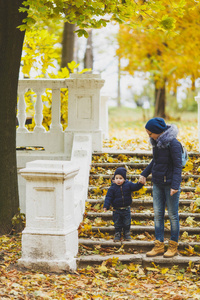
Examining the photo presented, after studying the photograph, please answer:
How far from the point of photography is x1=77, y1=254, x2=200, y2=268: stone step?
594cm

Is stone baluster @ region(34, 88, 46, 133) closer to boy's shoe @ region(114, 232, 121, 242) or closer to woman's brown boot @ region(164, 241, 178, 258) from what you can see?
boy's shoe @ region(114, 232, 121, 242)

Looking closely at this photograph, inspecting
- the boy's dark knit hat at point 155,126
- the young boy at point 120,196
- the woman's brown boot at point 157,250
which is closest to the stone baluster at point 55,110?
the young boy at point 120,196

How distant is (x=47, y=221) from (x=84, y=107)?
342 centimetres

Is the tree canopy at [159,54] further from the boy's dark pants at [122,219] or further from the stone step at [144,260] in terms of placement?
the stone step at [144,260]

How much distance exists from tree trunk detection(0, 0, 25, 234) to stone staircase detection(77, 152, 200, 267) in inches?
43.8

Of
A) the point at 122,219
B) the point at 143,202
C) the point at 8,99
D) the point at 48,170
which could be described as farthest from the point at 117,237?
the point at 8,99

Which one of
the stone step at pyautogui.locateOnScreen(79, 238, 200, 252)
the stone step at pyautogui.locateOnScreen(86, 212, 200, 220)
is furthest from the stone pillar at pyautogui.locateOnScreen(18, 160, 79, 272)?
the stone step at pyautogui.locateOnScreen(86, 212, 200, 220)

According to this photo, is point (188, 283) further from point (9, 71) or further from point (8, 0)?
point (8, 0)

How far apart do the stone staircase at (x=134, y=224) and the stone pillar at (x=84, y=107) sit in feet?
1.74

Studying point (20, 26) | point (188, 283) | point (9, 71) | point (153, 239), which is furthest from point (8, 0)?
point (188, 283)

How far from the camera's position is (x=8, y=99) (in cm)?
682

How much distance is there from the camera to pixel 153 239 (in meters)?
6.57

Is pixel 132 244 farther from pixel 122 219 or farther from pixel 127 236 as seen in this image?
pixel 122 219

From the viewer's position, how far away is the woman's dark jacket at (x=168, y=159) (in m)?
5.73
